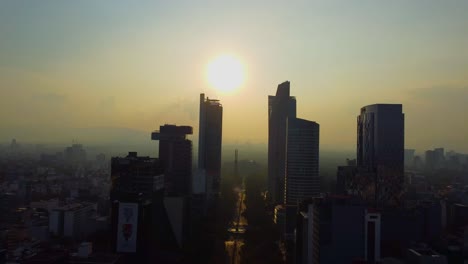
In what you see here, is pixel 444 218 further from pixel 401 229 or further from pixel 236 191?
pixel 236 191

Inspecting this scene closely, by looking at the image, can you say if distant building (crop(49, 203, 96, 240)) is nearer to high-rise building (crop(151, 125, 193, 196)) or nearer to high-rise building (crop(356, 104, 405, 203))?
high-rise building (crop(151, 125, 193, 196))

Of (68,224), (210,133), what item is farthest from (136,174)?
(210,133)

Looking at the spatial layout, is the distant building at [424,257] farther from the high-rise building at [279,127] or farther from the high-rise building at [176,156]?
the high-rise building at [279,127]

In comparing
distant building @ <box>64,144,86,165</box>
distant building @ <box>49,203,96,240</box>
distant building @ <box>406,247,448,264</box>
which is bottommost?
distant building @ <box>49,203,96,240</box>

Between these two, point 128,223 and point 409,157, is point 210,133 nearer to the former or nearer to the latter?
point 128,223

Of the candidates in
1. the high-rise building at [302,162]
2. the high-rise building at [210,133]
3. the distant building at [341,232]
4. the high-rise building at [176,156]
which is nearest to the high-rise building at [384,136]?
the high-rise building at [302,162]

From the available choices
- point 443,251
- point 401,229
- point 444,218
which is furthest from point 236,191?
point 443,251

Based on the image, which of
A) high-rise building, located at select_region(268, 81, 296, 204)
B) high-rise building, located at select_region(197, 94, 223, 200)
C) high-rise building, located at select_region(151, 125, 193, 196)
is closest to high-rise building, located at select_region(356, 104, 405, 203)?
high-rise building, located at select_region(151, 125, 193, 196)
